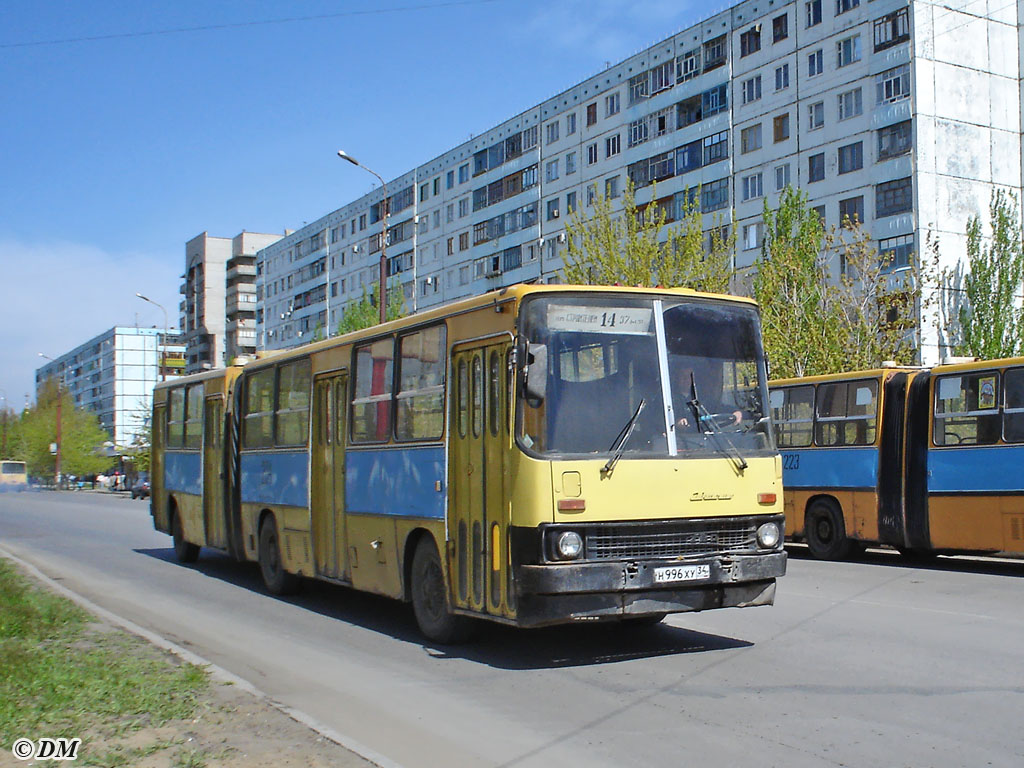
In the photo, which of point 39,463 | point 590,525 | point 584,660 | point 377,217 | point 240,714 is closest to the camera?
point 240,714

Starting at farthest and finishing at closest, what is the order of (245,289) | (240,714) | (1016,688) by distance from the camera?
1. (245,289)
2. (1016,688)
3. (240,714)

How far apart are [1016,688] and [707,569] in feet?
7.86

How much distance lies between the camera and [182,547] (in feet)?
67.0

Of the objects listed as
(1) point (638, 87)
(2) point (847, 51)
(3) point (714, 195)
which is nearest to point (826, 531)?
(2) point (847, 51)

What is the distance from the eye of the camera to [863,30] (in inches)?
2008

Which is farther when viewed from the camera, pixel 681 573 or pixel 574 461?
pixel 681 573

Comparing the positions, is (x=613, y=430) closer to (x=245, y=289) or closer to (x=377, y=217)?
(x=377, y=217)

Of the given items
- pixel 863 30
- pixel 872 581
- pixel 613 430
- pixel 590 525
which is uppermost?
pixel 863 30

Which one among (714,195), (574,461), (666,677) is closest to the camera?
(666,677)

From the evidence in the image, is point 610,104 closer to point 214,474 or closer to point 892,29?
point 892,29

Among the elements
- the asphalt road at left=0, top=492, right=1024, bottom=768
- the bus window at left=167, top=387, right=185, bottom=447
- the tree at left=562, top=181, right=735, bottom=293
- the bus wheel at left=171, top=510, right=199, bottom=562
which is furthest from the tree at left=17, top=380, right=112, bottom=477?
the asphalt road at left=0, top=492, right=1024, bottom=768

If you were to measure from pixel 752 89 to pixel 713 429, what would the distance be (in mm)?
50353

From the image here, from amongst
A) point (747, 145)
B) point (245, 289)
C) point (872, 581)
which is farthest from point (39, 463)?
point (872, 581)

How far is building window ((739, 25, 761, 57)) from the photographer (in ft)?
185
